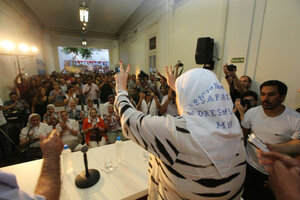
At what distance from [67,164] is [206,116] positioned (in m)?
1.35

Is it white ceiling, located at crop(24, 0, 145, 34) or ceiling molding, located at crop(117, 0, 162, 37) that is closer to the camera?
ceiling molding, located at crop(117, 0, 162, 37)

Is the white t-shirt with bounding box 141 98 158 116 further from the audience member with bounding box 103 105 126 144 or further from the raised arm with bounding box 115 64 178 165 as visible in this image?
Answer: the raised arm with bounding box 115 64 178 165

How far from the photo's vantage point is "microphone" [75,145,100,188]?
3.64ft

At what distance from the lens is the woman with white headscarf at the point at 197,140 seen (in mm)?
639

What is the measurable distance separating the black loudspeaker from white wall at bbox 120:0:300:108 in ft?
0.60

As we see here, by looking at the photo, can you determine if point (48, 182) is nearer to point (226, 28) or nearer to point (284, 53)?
point (284, 53)

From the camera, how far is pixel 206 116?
0.67 m

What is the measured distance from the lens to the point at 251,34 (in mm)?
2510

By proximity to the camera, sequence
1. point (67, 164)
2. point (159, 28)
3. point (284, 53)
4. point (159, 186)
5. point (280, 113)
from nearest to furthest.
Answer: point (159, 186)
point (67, 164)
point (280, 113)
point (284, 53)
point (159, 28)

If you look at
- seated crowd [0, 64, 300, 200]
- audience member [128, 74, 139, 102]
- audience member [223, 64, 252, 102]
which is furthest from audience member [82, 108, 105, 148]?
audience member [223, 64, 252, 102]

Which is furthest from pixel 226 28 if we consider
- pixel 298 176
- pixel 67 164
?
pixel 67 164

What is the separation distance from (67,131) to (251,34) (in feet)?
12.3

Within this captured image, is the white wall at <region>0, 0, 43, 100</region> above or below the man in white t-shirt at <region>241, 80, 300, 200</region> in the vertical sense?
above

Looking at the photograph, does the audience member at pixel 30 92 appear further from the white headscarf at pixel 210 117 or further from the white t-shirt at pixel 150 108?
the white headscarf at pixel 210 117
